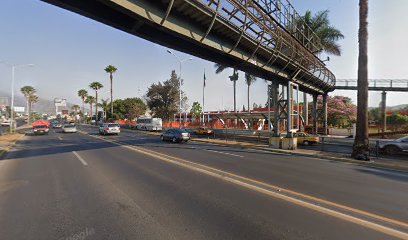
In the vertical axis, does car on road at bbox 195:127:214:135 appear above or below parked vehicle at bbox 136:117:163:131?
below

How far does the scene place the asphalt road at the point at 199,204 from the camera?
12.8 feet

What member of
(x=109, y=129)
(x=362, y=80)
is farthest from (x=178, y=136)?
(x=362, y=80)

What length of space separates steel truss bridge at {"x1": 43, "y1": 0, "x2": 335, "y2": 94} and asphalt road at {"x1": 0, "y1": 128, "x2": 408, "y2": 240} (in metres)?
6.26

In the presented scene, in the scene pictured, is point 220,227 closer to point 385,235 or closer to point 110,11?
point 385,235

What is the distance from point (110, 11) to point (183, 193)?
7.97m

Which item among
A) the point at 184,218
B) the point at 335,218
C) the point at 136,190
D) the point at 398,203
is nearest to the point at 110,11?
the point at 136,190

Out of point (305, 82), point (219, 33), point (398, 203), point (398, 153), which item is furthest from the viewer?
point (305, 82)

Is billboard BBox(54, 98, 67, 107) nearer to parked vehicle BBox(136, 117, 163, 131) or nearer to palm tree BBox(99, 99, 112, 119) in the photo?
palm tree BBox(99, 99, 112, 119)

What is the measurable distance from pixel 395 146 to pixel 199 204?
15.7 m

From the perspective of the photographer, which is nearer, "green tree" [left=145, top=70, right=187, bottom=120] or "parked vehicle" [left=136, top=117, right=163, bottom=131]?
"parked vehicle" [left=136, top=117, right=163, bottom=131]

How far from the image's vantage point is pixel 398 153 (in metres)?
14.4

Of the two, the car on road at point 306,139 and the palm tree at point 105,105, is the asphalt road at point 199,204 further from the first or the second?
the palm tree at point 105,105

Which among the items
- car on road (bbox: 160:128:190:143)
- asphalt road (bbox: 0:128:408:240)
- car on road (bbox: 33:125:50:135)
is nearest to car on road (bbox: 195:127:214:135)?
car on road (bbox: 160:128:190:143)

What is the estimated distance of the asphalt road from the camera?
391 centimetres
